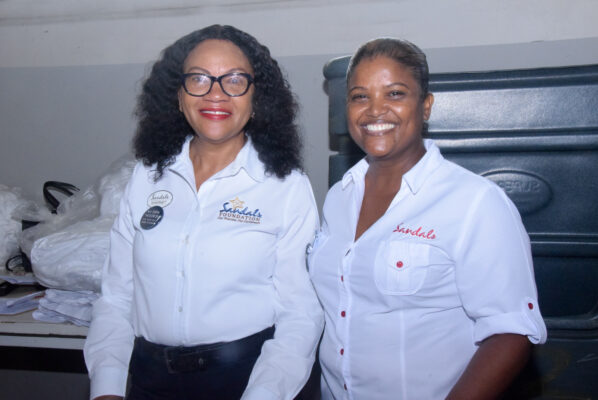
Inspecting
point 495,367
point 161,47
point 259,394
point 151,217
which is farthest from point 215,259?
point 161,47

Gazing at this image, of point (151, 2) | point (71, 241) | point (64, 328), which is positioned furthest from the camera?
point (151, 2)

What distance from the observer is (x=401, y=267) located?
1.01m

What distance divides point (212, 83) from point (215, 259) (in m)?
0.46

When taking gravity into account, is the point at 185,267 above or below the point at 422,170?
below

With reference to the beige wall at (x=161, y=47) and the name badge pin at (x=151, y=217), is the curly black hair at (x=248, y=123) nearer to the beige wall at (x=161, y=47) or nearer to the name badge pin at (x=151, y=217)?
the name badge pin at (x=151, y=217)

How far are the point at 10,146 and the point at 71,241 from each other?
1196mm

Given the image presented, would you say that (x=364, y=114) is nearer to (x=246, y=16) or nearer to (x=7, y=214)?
(x=246, y=16)

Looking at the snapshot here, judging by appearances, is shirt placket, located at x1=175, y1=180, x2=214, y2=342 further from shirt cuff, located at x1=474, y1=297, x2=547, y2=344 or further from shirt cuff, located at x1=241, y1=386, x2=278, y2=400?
shirt cuff, located at x1=474, y1=297, x2=547, y2=344

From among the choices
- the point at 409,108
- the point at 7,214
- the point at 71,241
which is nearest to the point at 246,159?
the point at 409,108

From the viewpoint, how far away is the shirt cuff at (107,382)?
1.14 metres

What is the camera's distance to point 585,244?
135 cm

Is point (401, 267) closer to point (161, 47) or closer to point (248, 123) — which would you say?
point (248, 123)

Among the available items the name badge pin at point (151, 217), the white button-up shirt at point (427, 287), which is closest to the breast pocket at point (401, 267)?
the white button-up shirt at point (427, 287)

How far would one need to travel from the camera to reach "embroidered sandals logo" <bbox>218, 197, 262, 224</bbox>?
1.16m
